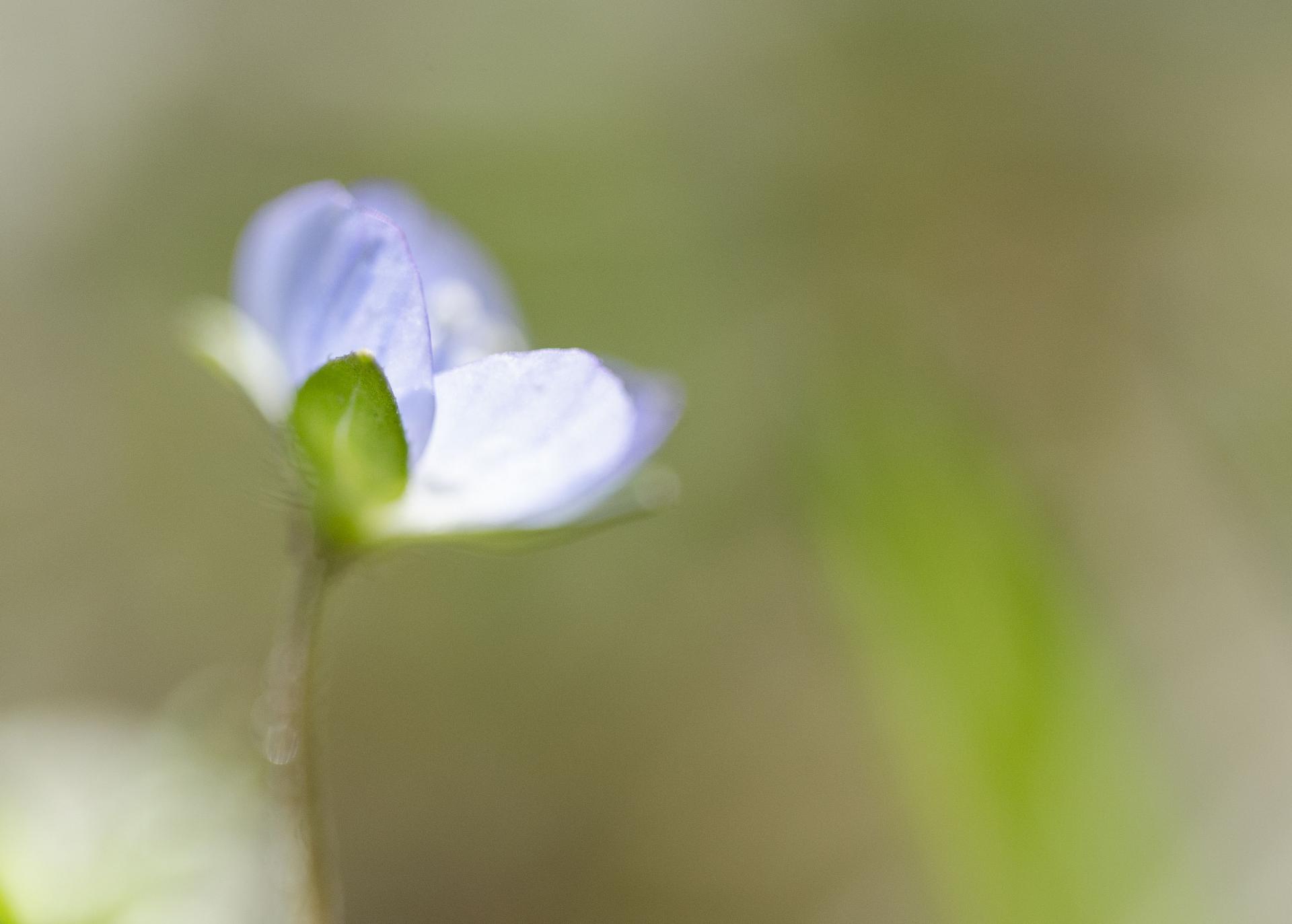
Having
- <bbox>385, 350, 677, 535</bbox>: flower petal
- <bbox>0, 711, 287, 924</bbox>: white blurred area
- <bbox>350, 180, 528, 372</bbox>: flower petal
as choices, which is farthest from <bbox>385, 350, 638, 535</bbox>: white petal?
<bbox>0, 711, 287, 924</bbox>: white blurred area

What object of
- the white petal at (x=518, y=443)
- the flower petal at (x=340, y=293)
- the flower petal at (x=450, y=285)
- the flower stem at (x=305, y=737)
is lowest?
the flower stem at (x=305, y=737)

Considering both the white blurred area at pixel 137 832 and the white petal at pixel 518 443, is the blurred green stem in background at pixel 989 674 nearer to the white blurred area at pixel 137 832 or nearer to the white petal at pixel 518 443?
the white petal at pixel 518 443

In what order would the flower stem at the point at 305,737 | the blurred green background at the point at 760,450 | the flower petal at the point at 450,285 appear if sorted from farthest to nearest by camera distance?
the blurred green background at the point at 760,450 < the flower petal at the point at 450,285 < the flower stem at the point at 305,737

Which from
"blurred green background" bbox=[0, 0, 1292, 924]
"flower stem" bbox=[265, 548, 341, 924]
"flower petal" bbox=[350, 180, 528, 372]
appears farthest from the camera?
"blurred green background" bbox=[0, 0, 1292, 924]

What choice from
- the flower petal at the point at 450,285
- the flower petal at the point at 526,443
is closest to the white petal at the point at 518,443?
the flower petal at the point at 526,443

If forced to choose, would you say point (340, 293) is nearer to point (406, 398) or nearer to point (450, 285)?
point (406, 398)

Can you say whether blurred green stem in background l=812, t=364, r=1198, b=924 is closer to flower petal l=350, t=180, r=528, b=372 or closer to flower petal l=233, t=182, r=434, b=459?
flower petal l=350, t=180, r=528, b=372

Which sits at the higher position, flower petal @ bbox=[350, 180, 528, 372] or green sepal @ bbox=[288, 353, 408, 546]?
flower petal @ bbox=[350, 180, 528, 372]

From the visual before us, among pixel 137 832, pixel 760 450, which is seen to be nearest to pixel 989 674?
pixel 137 832
